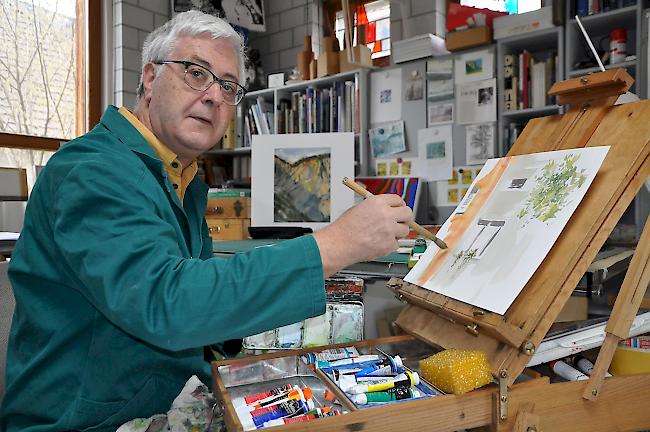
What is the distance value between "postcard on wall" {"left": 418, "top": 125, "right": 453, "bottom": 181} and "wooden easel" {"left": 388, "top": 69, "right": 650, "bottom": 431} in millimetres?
2114

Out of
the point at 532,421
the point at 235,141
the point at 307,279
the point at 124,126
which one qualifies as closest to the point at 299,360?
the point at 307,279

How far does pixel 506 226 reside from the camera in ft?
3.04

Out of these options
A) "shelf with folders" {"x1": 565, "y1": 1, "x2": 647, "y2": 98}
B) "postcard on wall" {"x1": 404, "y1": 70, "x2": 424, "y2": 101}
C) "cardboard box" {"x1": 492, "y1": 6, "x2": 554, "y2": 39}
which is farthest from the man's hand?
"postcard on wall" {"x1": 404, "y1": 70, "x2": 424, "y2": 101}

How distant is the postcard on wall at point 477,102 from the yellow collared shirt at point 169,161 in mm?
2096

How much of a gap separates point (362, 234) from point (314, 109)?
2897 mm

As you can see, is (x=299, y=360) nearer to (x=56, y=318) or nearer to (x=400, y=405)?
(x=400, y=405)

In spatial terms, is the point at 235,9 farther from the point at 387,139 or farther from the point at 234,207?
the point at 234,207

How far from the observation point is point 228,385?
33.0 inches

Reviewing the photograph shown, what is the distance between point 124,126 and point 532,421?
77cm

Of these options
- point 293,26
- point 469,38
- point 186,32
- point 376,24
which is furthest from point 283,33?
point 186,32

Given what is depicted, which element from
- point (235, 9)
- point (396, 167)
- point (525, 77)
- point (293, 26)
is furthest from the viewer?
point (293, 26)

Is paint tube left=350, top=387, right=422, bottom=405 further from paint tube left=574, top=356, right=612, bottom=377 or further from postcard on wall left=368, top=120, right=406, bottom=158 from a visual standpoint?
postcard on wall left=368, top=120, right=406, bottom=158

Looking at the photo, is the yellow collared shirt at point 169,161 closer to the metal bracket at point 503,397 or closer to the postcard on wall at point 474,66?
Answer: the metal bracket at point 503,397

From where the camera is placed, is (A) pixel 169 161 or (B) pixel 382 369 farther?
(A) pixel 169 161
